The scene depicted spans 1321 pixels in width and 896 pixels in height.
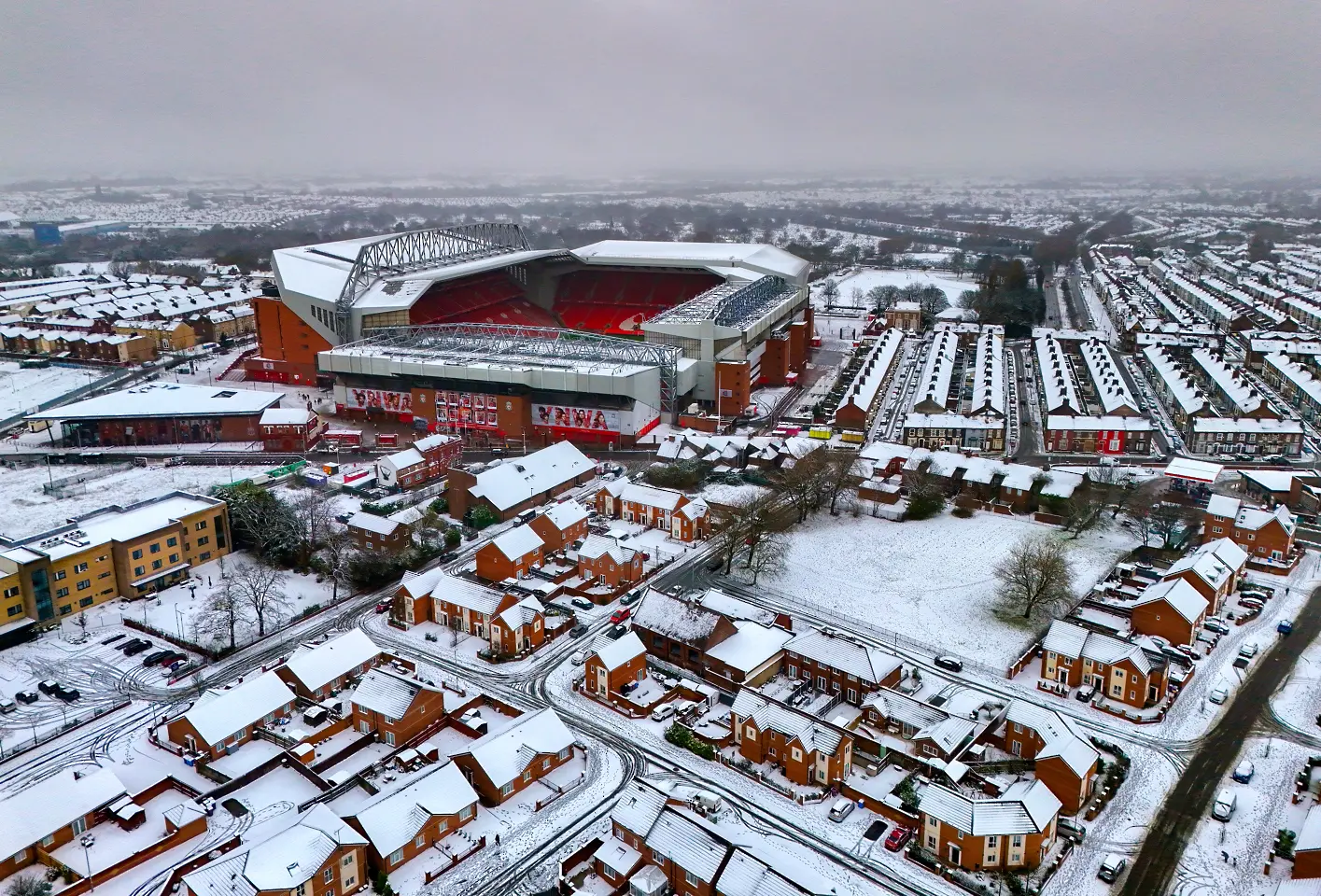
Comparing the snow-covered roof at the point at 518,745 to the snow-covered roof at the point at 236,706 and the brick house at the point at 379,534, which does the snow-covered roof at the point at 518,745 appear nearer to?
the snow-covered roof at the point at 236,706

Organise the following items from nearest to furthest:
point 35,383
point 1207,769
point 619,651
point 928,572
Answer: point 1207,769 < point 619,651 < point 928,572 < point 35,383

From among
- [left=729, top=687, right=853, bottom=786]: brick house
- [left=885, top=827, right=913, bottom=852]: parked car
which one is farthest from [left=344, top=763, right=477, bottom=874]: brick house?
[left=885, top=827, right=913, bottom=852]: parked car

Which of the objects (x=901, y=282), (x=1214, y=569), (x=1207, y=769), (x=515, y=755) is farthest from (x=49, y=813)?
(x=901, y=282)

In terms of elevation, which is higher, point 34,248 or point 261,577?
point 34,248

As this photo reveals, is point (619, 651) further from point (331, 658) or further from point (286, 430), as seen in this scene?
point (286, 430)

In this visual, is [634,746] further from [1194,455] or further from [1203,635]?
[1194,455]

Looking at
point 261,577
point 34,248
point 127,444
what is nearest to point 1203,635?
point 261,577
